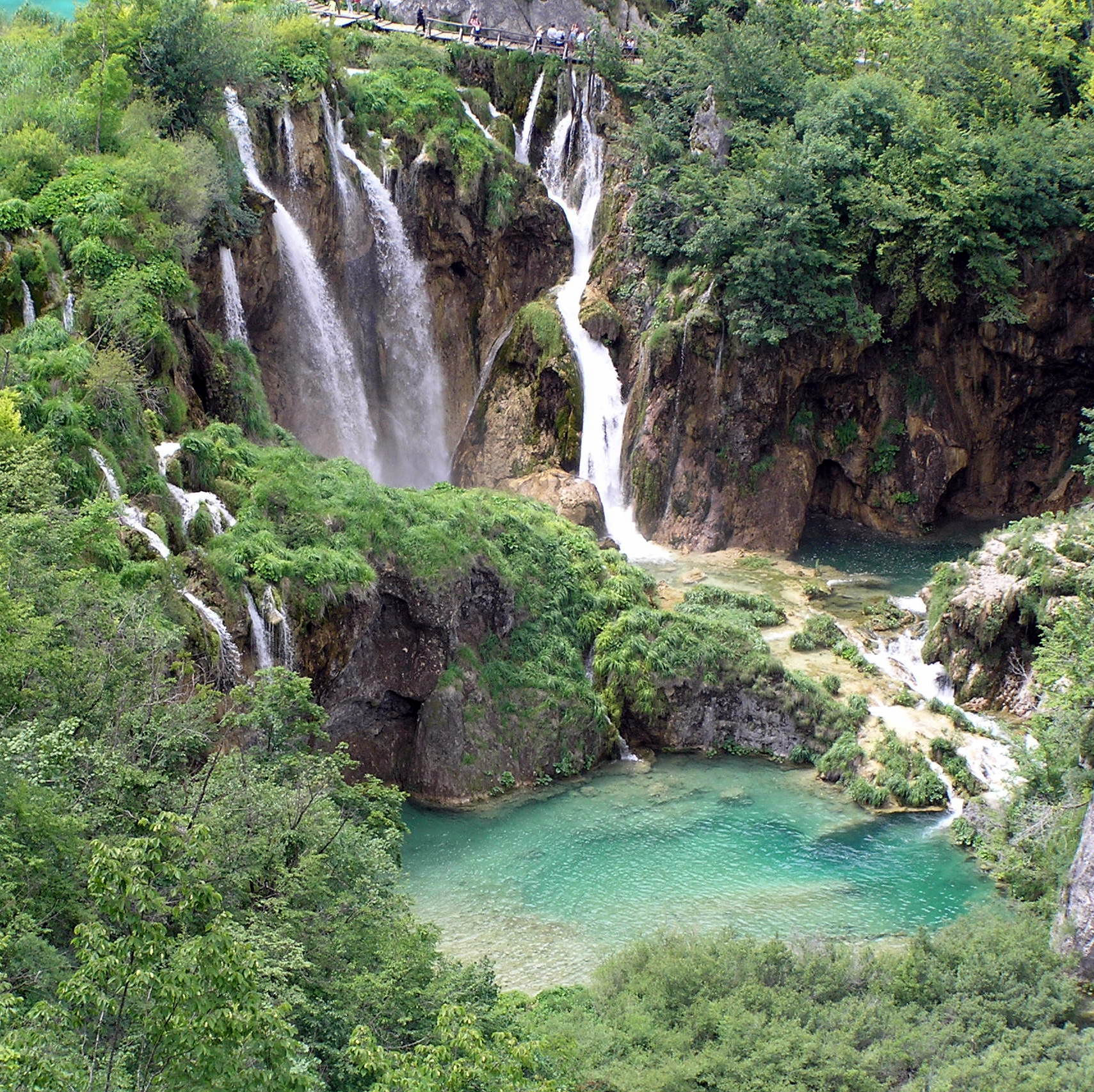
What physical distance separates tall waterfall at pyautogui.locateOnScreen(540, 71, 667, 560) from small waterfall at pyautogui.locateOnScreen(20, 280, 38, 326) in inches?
670

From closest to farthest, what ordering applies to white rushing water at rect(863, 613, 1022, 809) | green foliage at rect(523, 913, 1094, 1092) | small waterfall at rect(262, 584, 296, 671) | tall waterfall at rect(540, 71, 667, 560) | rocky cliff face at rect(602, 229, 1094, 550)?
green foliage at rect(523, 913, 1094, 1092), small waterfall at rect(262, 584, 296, 671), white rushing water at rect(863, 613, 1022, 809), rocky cliff face at rect(602, 229, 1094, 550), tall waterfall at rect(540, 71, 667, 560)

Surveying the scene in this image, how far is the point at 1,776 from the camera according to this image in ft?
36.7

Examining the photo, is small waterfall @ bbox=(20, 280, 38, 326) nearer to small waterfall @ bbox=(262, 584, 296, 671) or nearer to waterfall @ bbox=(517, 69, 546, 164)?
small waterfall @ bbox=(262, 584, 296, 671)

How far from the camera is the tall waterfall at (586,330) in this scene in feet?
117

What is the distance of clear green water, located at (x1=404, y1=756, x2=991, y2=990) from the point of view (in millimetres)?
18453

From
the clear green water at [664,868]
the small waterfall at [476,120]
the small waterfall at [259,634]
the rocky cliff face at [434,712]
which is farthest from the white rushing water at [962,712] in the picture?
the small waterfall at [476,120]

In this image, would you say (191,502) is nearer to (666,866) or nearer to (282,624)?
(282,624)

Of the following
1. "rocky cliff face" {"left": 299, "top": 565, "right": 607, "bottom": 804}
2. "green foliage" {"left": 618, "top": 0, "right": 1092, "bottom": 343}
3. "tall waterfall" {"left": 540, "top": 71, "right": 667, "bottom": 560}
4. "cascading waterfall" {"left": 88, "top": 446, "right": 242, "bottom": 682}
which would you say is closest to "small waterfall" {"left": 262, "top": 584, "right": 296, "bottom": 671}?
"cascading waterfall" {"left": 88, "top": 446, "right": 242, "bottom": 682}

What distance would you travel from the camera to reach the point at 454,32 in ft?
139

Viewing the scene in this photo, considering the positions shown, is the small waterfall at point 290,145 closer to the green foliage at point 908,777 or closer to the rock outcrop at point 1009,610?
the rock outcrop at point 1009,610

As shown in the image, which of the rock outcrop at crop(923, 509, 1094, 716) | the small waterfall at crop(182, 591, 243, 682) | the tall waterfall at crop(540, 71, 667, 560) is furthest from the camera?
the tall waterfall at crop(540, 71, 667, 560)

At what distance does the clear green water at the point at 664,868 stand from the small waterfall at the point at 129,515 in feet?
21.4

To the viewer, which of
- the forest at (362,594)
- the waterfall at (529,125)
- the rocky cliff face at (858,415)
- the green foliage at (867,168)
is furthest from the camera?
the waterfall at (529,125)

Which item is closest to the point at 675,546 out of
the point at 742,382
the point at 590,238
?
the point at 742,382
